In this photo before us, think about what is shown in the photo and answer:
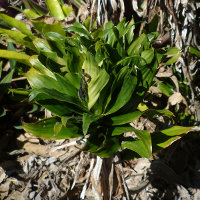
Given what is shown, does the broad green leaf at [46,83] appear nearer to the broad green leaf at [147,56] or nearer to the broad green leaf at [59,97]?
the broad green leaf at [59,97]

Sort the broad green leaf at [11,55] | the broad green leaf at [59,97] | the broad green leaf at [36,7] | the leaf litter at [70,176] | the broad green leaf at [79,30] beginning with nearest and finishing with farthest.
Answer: the broad green leaf at [59,97], the broad green leaf at [79,30], the broad green leaf at [11,55], the leaf litter at [70,176], the broad green leaf at [36,7]

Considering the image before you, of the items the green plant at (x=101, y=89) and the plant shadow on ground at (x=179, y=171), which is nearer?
the green plant at (x=101, y=89)

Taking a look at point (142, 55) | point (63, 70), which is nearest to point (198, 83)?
point (142, 55)

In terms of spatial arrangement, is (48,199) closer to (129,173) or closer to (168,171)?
(129,173)

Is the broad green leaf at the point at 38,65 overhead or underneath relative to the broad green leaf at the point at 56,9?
underneath

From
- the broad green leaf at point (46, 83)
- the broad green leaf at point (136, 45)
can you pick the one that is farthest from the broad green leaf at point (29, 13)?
the broad green leaf at point (136, 45)

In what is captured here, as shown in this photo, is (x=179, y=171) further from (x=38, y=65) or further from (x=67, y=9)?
(x=67, y=9)

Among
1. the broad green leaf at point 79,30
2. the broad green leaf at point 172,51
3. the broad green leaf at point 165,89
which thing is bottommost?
the broad green leaf at point 165,89
